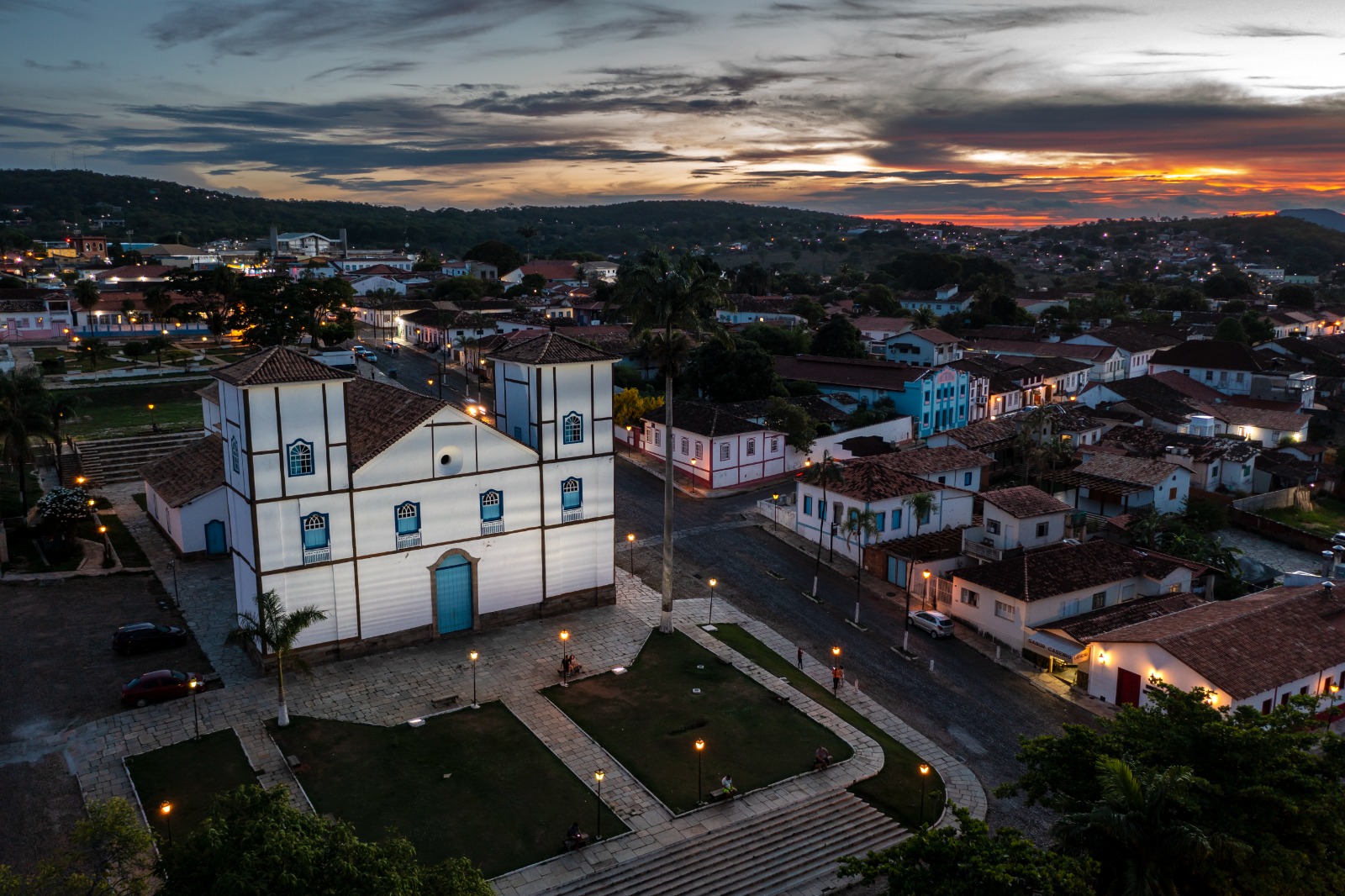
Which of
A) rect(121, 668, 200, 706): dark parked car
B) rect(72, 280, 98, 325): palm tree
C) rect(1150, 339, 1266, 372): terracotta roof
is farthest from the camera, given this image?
rect(1150, 339, 1266, 372): terracotta roof

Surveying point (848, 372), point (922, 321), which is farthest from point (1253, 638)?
point (922, 321)

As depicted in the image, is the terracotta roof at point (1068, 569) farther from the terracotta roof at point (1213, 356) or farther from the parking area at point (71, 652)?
the terracotta roof at point (1213, 356)

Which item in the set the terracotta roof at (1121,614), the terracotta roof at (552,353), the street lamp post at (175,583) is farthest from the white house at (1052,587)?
the street lamp post at (175,583)

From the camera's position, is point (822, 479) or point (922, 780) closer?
point (922, 780)

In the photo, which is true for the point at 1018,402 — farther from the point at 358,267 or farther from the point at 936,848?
the point at 358,267

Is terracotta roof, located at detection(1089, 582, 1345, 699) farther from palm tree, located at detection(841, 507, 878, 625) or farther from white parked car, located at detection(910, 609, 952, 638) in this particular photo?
palm tree, located at detection(841, 507, 878, 625)

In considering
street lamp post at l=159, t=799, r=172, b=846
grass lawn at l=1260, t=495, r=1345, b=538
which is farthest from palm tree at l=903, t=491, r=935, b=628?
street lamp post at l=159, t=799, r=172, b=846

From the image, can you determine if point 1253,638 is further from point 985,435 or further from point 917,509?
point 985,435
